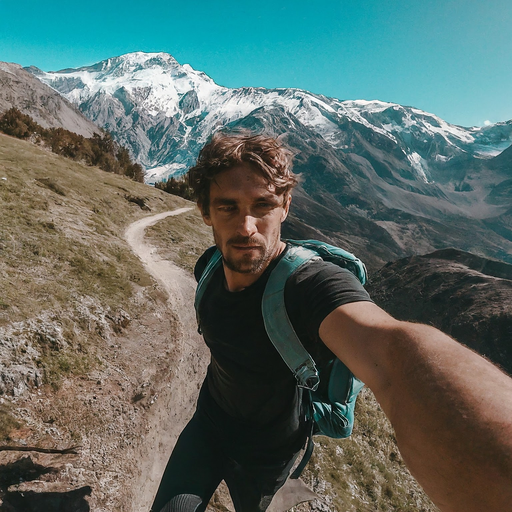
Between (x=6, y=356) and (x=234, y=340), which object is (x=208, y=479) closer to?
(x=234, y=340)

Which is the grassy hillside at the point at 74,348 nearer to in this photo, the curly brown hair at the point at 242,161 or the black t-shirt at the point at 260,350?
the black t-shirt at the point at 260,350

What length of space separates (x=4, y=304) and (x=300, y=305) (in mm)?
7606

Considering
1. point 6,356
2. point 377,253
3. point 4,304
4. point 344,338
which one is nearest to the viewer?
point 344,338

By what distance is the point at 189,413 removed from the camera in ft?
23.2

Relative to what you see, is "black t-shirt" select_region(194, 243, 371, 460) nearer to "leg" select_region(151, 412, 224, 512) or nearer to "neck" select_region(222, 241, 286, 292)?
"neck" select_region(222, 241, 286, 292)

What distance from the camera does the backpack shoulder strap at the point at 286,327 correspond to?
6.74 ft

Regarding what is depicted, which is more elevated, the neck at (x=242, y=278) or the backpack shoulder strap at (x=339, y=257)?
the backpack shoulder strap at (x=339, y=257)

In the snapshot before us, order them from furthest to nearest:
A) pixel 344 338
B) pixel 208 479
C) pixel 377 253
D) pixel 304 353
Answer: pixel 377 253 → pixel 208 479 → pixel 304 353 → pixel 344 338

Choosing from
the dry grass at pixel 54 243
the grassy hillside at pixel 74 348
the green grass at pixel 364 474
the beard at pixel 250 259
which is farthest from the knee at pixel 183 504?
the dry grass at pixel 54 243

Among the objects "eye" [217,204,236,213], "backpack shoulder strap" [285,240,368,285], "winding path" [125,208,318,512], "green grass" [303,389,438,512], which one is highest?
"eye" [217,204,236,213]

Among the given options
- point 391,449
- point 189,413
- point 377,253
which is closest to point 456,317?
point 391,449

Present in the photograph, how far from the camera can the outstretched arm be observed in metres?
0.94

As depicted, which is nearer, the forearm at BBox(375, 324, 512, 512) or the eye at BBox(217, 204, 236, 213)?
the forearm at BBox(375, 324, 512, 512)

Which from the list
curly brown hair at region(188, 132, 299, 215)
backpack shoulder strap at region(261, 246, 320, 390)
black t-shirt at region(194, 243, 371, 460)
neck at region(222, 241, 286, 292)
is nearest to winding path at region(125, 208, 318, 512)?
black t-shirt at region(194, 243, 371, 460)
